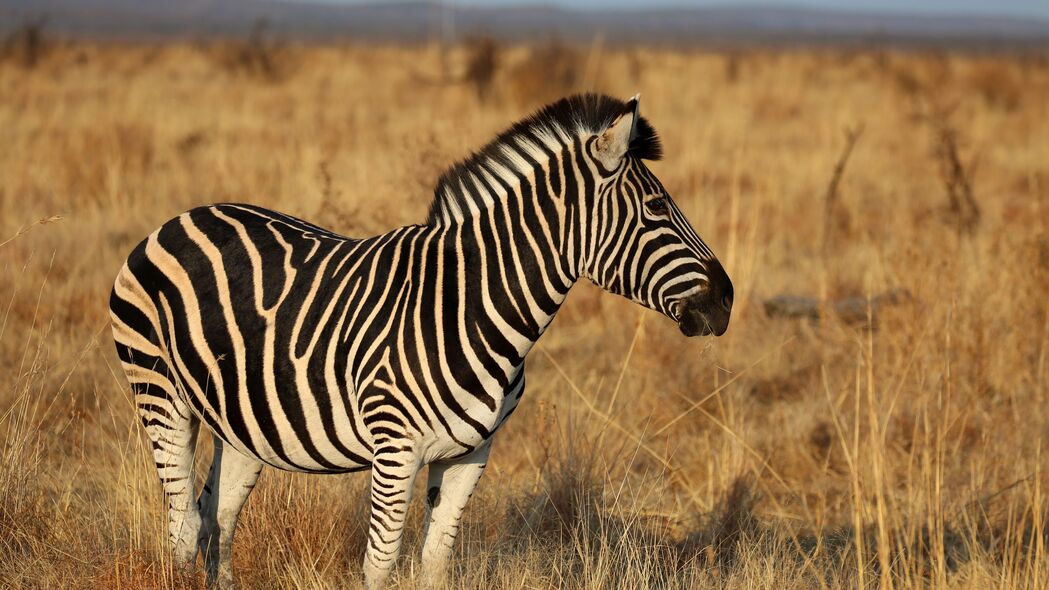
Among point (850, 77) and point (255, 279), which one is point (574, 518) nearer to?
point (255, 279)

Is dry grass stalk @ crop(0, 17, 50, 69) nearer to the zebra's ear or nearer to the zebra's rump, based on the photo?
the zebra's rump

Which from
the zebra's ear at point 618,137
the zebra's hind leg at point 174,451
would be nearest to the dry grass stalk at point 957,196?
the zebra's ear at point 618,137

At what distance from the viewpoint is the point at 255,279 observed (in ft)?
11.7

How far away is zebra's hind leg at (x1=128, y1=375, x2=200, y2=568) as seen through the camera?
12.2 ft

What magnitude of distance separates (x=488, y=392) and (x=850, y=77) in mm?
24413

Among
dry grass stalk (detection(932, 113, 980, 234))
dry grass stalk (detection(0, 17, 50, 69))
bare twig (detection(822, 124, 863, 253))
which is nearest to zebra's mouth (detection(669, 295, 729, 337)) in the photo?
bare twig (detection(822, 124, 863, 253))

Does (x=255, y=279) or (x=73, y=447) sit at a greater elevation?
(x=255, y=279)

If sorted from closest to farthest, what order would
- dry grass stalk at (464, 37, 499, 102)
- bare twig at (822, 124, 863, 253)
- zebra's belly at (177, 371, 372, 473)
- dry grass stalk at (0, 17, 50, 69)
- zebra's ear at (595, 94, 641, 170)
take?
zebra's ear at (595, 94, 641, 170) → zebra's belly at (177, 371, 372, 473) → bare twig at (822, 124, 863, 253) → dry grass stalk at (464, 37, 499, 102) → dry grass stalk at (0, 17, 50, 69)

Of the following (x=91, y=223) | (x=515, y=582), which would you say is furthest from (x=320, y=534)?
(x=91, y=223)

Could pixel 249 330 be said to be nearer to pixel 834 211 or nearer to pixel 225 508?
pixel 225 508

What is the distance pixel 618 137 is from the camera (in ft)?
10.4

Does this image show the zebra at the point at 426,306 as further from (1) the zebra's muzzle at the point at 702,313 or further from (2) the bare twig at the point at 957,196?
(2) the bare twig at the point at 957,196

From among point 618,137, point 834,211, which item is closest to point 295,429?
point 618,137

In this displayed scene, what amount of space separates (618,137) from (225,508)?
6.49 feet
